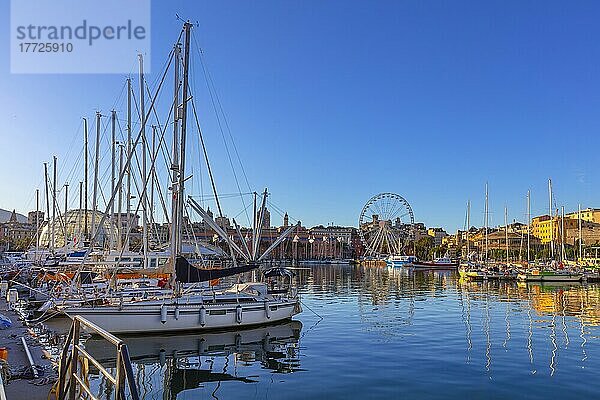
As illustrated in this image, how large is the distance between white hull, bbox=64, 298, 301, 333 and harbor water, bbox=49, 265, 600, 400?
0.64 m

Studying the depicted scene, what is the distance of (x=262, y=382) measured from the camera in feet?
61.7

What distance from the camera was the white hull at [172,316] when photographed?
26.8 metres

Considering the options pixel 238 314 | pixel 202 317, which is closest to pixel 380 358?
pixel 238 314

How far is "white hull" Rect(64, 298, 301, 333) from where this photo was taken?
2678cm

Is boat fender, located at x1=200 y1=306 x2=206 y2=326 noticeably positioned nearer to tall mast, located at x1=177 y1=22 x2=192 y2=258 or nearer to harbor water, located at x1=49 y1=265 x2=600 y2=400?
harbor water, located at x1=49 y1=265 x2=600 y2=400

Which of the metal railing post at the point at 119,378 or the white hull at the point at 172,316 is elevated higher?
the metal railing post at the point at 119,378

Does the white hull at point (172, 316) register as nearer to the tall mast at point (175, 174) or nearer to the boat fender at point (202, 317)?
the boat fender at point (202, 317)

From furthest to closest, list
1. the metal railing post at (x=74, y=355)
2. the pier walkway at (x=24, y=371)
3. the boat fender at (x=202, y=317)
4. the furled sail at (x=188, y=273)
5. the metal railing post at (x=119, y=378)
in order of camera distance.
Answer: the furled sail at (x=188, y=273) < the boat fender at (x=202, y=317) < the pier walkway at (x=24, y=371) < the metal railing post at (x=74, y=355) < the metal railing post at (x=119, y=378)

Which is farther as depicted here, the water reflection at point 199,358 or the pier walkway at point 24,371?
the water reflection at point 199,358

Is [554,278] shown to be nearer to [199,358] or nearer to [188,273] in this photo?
[188,273]

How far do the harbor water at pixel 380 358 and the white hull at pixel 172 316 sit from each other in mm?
640

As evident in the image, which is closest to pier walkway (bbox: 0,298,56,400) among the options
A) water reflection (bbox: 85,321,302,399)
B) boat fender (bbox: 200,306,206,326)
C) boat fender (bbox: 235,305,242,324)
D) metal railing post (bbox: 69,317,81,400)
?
water reflection (bbox: 85,321,302,399)

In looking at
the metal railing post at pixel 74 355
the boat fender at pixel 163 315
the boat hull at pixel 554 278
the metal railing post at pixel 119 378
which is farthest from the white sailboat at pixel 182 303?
the boat hull at pixel 554 278

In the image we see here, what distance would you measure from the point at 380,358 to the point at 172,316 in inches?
435
